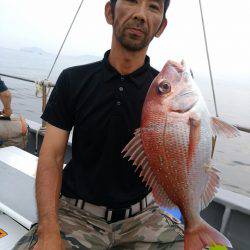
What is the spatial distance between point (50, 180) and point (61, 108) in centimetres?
57

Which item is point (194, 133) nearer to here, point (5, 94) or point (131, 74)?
point (131, 74)

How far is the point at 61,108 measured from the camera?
2.73 m

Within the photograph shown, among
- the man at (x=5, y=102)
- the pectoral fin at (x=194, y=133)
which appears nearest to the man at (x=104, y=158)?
the pectoral fin at (x=194, y=133)

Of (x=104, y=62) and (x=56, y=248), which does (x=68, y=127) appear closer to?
(x=104, y=62)

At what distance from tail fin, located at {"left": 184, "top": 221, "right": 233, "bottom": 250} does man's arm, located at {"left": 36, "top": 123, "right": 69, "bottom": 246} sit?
0.94 meters

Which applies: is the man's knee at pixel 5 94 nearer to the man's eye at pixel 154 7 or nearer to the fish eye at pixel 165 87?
the man's eye at pixel 154 7

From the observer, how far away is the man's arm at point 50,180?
2.35 metres

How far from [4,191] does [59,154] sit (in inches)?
41.2

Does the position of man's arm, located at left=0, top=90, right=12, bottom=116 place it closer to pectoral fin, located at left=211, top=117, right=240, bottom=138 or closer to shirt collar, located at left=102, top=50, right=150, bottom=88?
shirt collar, located at left=102, top=50, right=150, bottom=88

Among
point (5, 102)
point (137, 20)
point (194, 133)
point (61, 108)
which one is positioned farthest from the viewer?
point (5, 102)

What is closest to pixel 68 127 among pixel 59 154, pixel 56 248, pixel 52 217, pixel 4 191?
pixel 59 154

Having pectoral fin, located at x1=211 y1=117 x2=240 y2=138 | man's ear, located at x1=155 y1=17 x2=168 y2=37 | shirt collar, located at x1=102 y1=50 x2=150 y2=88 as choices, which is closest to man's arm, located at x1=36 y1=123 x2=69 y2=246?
shirt collar, located at x1=102 y1=50 x2=150 y2=88

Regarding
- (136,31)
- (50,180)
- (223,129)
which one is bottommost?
(50,180)

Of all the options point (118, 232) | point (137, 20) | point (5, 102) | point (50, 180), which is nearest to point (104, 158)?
point (50, 180)
